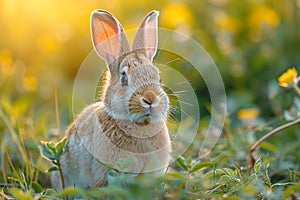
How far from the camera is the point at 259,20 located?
24.5 feet

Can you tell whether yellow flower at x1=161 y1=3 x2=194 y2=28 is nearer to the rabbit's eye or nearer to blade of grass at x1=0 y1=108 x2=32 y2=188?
blade of grass at x1=0 y1=108 x2=32 y2=188

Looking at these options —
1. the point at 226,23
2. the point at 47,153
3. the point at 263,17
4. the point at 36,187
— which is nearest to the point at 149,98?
Result: the point at 47,153

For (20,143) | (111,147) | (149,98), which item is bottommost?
(20,143)

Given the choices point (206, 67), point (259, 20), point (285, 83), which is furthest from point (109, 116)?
point (259, 20)

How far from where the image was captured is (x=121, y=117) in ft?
11.9

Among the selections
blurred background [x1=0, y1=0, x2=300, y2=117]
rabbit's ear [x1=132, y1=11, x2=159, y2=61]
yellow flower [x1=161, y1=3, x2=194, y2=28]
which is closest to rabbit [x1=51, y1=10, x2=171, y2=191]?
rabbit's ear [x1=132, y1=11, x2=159, y2=61]

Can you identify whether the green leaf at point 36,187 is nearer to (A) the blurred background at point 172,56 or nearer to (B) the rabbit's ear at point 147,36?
(B) the rabbit's ear at point 147,36

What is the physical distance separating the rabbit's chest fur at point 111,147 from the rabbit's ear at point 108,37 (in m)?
0.31

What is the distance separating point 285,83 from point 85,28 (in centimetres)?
462

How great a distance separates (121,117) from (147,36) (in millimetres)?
549

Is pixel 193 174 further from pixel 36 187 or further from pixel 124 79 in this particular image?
pixel 36 187

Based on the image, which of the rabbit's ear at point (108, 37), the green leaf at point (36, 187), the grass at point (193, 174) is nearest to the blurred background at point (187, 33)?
the grass at point (193, 174)

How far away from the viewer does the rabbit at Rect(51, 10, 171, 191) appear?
3.54 metres

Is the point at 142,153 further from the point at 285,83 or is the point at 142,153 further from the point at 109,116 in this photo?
the point at 285,83
